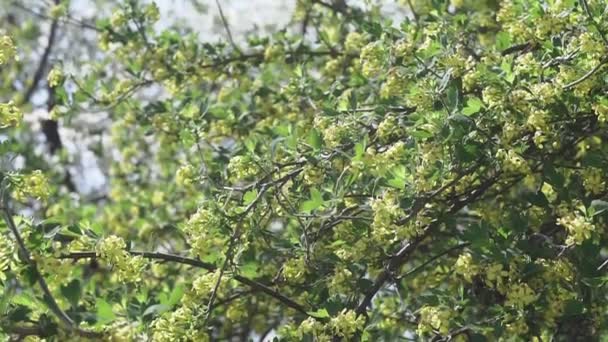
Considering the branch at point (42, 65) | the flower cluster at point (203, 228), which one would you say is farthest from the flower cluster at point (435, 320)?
the branch at point (42, 65)

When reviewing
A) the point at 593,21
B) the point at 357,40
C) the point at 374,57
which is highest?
the point at 357,40

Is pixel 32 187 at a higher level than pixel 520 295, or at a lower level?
higher

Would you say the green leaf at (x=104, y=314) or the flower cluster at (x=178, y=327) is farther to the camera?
the flower cluster at (x=178, y=327)

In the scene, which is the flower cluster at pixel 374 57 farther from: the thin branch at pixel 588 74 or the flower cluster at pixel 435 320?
the flower cluster at pixel 435 320

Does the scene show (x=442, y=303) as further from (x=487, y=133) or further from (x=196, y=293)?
(x=196, y=293)

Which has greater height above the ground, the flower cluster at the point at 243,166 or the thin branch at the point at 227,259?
the flower cluster at the point at 243,166

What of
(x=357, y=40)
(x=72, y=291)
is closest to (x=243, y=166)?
(x=72, y=291)

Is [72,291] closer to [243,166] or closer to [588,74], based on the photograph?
[243,166]

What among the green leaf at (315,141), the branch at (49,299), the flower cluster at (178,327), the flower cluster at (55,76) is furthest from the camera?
the flower cluster at (55,76)

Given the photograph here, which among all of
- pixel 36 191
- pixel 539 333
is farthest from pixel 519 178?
pixel 36 191

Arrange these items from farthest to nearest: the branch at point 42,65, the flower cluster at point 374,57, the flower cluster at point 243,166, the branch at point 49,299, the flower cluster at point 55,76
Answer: the branch at point 42,65, the flower cluster at point 55,76, the flower cluster at point 374,57, the flower cluster at point 243,166, the branch at point 49,299

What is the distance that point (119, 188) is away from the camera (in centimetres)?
566

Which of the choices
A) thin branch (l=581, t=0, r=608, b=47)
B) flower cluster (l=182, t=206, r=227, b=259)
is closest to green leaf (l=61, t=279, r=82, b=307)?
flower cluster (l=182, t=206, r=227, b=259)

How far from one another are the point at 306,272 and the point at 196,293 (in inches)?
13.4
